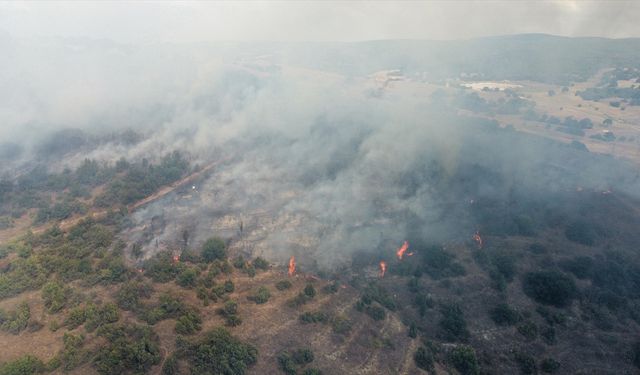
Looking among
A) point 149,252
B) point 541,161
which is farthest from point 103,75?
point 541,161

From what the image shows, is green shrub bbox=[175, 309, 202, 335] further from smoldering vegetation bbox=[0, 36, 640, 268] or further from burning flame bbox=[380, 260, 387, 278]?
burning flame bbox=[380, 260, 387, 278]

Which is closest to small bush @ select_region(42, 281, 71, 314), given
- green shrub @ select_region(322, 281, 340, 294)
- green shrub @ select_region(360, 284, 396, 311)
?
green shrub @ select_region(322, 281, 340, 294)

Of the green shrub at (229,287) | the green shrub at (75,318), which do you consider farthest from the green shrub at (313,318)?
the green shrub at (75,318)

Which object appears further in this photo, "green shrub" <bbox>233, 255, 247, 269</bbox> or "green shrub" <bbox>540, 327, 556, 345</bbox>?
"green shrub" <bbox>233, 255, 247, 269</bbox>

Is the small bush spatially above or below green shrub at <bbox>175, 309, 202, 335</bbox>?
below

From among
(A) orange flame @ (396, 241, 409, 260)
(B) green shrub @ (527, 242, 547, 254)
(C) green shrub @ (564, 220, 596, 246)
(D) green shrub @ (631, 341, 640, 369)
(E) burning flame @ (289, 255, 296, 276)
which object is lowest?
(E) burning flame @ (289, 255, 296, 276)

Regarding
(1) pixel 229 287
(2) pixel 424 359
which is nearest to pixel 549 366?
(2) pixel 424 359
